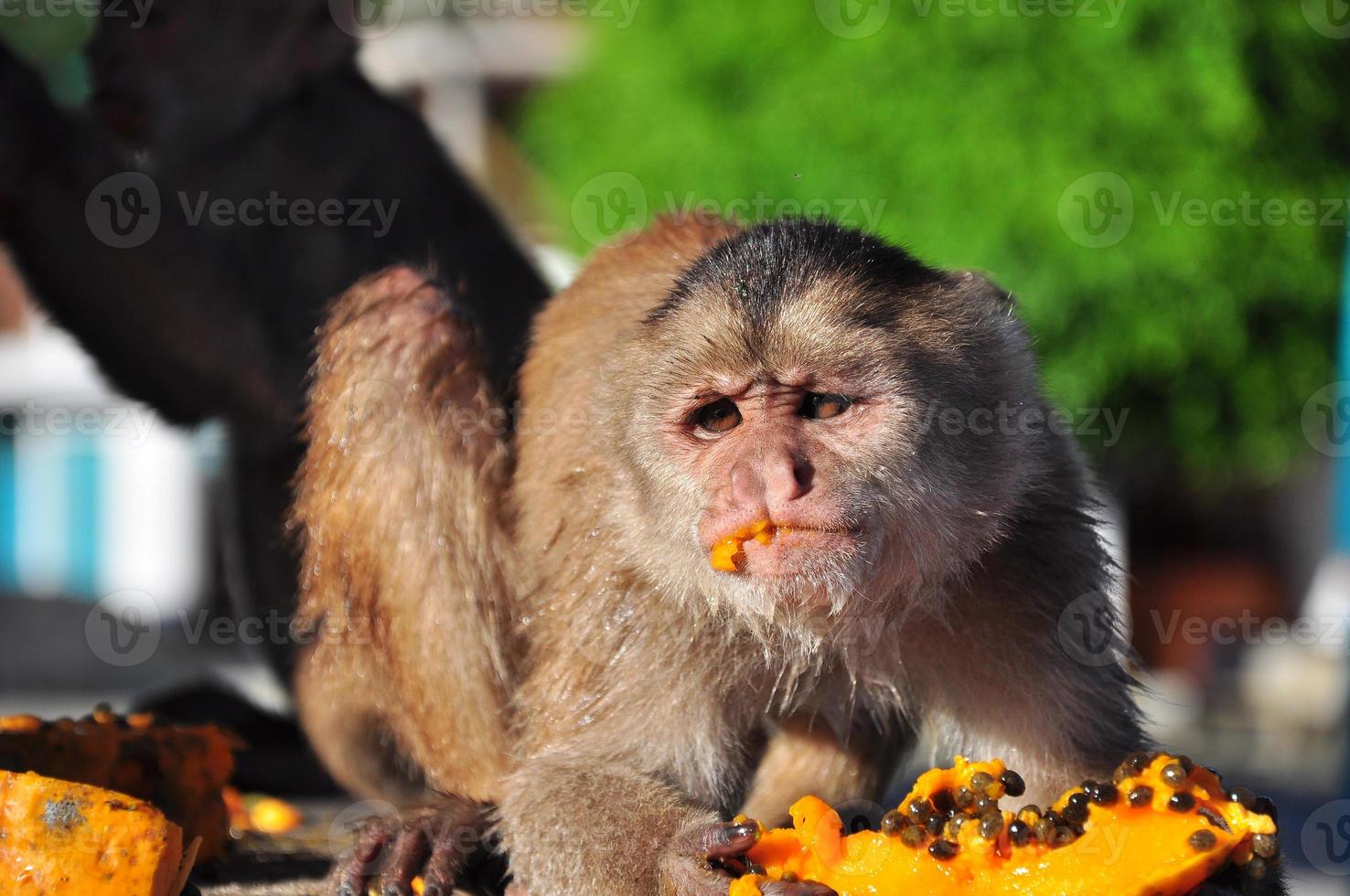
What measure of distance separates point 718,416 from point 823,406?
0.29 metres

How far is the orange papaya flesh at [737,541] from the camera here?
10.9 ft

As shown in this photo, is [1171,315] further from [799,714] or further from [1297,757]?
[799,714]

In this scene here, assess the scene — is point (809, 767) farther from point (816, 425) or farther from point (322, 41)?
point (322, 41)

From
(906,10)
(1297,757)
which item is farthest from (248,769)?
(1297,757)

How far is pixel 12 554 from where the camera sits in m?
23.0

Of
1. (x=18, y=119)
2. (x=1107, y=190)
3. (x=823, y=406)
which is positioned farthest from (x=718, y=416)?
(x=1107, y=190)

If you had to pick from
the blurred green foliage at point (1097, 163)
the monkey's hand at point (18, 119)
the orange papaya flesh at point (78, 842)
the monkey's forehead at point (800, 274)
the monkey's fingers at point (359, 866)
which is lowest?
the monkey's fingers at point (359, 866)

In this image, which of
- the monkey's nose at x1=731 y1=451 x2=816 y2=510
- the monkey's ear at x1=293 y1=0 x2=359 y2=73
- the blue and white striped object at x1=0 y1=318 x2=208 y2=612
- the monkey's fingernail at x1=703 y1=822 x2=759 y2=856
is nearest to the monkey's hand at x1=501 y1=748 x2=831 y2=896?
the monkey's fingernail at x1=703 y1=822 x2=759 y2=856

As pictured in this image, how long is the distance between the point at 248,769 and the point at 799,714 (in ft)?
9.35

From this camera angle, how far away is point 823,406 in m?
3.52

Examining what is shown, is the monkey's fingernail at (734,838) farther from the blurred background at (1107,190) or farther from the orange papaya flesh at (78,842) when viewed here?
the blurred background at (1107,190)

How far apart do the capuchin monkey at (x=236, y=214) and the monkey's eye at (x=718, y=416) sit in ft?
6.72

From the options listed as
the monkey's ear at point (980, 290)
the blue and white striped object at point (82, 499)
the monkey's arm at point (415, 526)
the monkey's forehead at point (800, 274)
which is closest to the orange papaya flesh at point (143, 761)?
the monkey's arm at point (415, 526)

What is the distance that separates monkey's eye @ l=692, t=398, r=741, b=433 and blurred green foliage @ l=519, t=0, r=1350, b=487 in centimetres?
722
